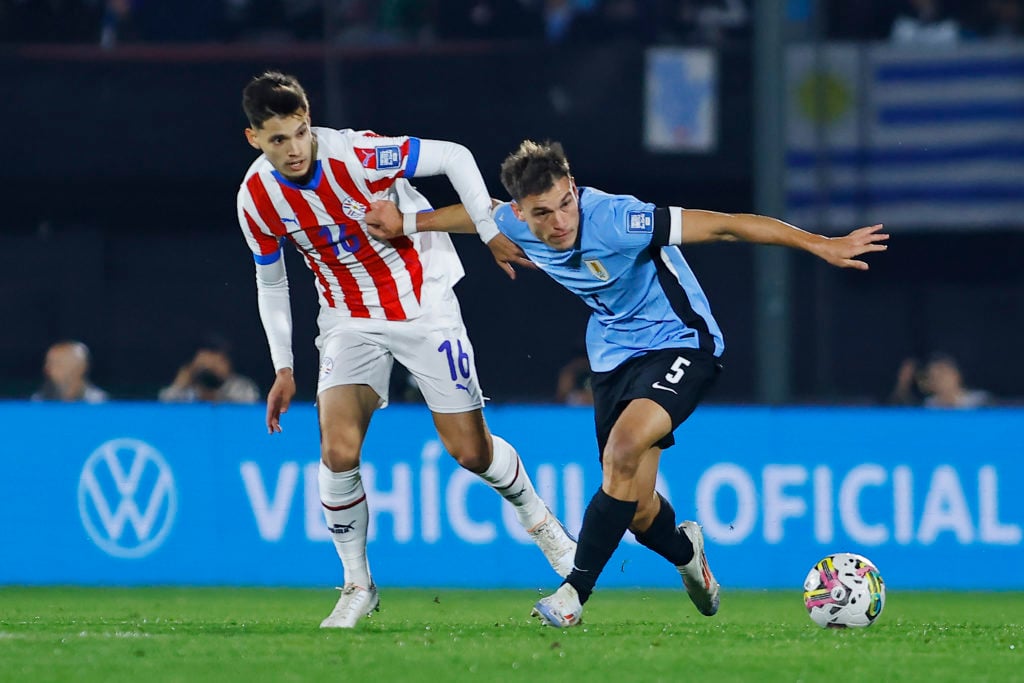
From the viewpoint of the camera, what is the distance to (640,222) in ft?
20.3

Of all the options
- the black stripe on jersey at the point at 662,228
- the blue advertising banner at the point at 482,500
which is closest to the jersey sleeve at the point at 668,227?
the black stripe on jersey at the point at 662,228

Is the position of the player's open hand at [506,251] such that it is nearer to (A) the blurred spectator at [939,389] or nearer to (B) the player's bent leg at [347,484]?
(B) the player's bent leg at [347,484]

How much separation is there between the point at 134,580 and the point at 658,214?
483 cm

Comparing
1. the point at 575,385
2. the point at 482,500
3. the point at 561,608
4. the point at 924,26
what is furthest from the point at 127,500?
the point at 924,26

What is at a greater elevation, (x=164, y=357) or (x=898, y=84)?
(x=898, y=84)

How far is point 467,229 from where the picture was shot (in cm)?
668

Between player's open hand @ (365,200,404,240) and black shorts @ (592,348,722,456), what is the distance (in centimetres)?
92

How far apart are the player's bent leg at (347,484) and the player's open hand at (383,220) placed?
23.3 inches

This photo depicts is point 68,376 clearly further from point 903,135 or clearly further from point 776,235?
point 903,135

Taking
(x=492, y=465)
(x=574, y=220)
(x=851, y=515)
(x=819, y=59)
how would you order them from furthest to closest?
(x=819, y=59), (x=851, y=515), (x=492, y=465), (x=574, y=220)

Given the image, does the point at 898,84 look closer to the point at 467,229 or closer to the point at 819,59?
the point at 819,59

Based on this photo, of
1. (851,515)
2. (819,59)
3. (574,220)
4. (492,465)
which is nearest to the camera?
(574,220)

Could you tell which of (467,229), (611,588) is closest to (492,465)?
(467,229)

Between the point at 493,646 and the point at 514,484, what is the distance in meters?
1.39
